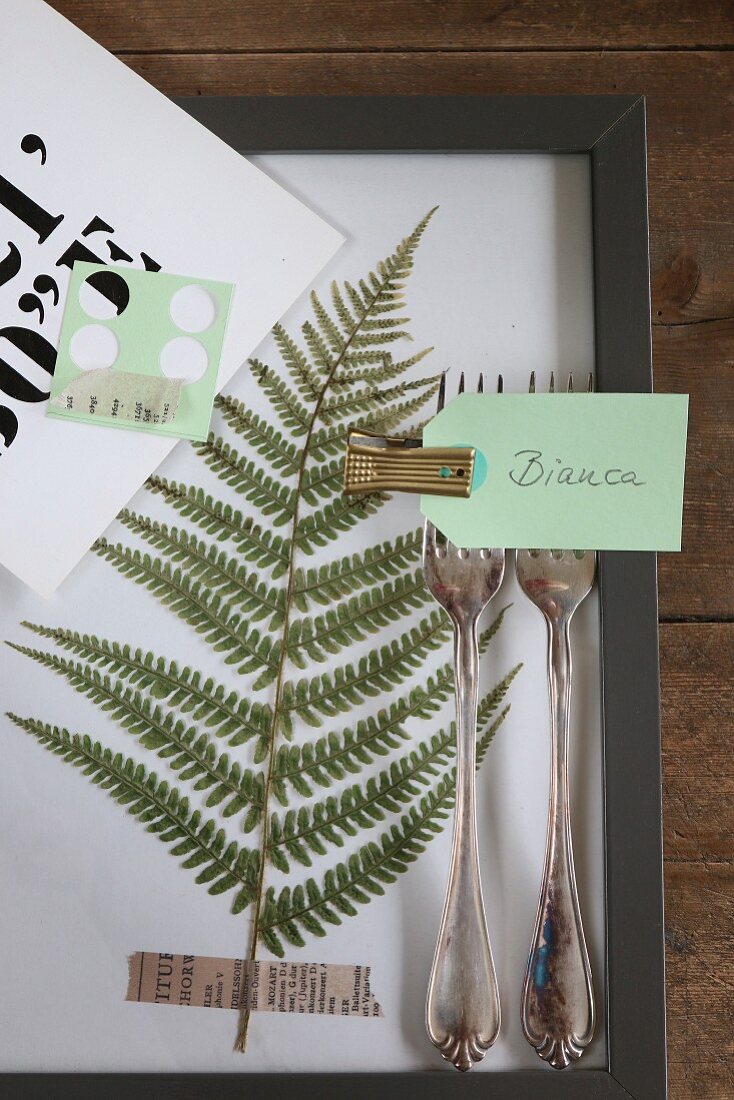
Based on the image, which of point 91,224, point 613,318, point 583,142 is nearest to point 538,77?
point 583,142

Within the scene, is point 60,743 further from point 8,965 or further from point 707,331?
point 707,331

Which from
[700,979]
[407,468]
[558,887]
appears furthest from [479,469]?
[700,979]

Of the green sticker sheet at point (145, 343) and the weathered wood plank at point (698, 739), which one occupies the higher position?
the green sticker sheet at point (145, 343)

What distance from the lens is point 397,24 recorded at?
516 mm

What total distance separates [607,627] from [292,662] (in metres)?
0.19

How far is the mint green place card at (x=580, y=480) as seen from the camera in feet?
1.50

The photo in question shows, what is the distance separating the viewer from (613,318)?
470 millimetres

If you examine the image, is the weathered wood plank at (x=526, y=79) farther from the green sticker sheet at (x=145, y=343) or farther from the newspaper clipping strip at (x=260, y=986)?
the newspaper clipping strip at (x=260, y=986)

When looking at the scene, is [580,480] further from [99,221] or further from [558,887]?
[99,221]

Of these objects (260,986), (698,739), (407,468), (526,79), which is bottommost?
(260,986)

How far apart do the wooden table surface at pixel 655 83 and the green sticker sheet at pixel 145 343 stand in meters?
0.15

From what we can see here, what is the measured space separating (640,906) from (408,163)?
1.59 feet

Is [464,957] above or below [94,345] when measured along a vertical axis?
below

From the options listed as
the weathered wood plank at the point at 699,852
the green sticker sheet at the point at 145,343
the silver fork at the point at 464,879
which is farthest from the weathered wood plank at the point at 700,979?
the green sticker sheet at the point at 145,343
